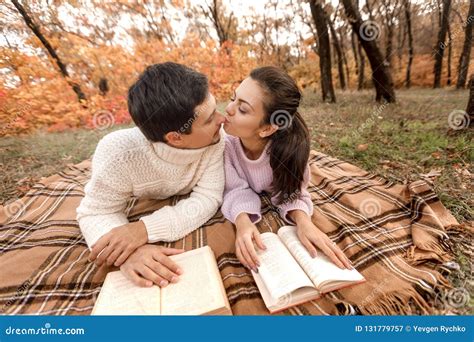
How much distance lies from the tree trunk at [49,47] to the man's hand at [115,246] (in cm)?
236

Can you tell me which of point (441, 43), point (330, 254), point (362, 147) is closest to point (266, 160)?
point (330, 254)

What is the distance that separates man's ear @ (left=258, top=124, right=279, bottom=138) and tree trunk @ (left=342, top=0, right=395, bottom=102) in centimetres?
263

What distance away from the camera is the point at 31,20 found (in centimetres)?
234

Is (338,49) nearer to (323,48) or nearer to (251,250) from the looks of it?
(323,48)

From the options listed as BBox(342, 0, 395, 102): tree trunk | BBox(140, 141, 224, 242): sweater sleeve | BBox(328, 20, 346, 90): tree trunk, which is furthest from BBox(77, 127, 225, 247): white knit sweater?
BBox(328, 20, 346, 90): tree trunk

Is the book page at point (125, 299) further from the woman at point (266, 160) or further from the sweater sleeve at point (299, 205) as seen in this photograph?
the sweater sleeve at point (299, 205)

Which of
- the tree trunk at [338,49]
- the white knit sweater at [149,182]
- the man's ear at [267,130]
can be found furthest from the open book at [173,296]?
the tree trunk at [338,49]

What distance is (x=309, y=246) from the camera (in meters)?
1.05

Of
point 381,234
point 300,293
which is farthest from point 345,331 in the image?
point 381,234

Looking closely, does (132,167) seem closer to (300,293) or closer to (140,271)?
(140,271)

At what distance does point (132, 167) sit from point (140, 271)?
1.38 ft

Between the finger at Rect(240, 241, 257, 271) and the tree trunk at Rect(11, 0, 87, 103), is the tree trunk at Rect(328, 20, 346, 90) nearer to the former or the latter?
the tree trunk at Rect(11, 0, 87, 103)

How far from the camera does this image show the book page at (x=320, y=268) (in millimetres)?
930

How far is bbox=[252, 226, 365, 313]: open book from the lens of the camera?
92 cm
